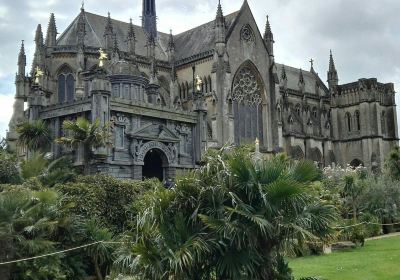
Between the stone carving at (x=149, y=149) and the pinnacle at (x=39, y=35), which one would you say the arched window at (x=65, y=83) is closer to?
the pinnacle at (x=39, y=35)

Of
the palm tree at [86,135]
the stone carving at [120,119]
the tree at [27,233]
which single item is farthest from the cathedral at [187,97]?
the tree at [27,233]

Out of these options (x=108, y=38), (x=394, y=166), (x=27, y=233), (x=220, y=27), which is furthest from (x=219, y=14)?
(x=27, y=233)

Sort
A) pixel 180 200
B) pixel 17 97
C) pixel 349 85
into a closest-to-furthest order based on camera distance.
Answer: pixel 180 200
pixel 17 97
pixel 349 85

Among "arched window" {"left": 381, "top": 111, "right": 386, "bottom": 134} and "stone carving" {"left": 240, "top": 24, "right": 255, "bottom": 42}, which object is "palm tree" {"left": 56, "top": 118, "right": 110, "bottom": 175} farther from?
"arched window" {"left": 381, "top": 111, "right": 386, "bottom": 134}

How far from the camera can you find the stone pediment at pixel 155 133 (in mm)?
29688

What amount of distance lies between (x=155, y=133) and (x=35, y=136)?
6.68 metres

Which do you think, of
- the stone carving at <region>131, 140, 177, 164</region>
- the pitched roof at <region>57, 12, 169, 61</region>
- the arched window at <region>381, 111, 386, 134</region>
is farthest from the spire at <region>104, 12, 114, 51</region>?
the arched window at <region>381, 111, 386, 134</region>

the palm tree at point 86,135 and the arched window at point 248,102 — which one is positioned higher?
the arched window at point 248,102

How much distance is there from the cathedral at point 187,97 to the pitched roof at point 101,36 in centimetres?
16

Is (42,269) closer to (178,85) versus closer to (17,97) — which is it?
(17,97)

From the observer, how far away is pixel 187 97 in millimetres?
56906

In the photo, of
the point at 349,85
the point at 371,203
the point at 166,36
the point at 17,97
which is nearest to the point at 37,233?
the point at 371,203

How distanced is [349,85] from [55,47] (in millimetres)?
42387

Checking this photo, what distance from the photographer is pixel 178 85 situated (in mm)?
56938
